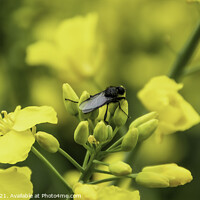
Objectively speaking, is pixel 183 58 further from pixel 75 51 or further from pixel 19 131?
pixel 19 131

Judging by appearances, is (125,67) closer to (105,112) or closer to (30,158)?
(30,158)

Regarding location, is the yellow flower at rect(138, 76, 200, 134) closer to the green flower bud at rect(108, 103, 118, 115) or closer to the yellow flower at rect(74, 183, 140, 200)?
the green flower bud at rect(108, 103, 118, 115)

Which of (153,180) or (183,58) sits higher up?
(183,58)

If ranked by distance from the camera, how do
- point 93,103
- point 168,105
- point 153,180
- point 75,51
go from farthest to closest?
point 75,51, point 168,105, point 93,103, point 153,180

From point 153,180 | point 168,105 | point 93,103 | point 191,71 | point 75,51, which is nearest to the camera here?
point 153,180

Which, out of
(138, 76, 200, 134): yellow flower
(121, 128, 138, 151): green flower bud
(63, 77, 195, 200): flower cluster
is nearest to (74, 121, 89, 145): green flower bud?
(63, 77, 195, 200): flower cluster

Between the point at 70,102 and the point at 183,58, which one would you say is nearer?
the point at 70,102

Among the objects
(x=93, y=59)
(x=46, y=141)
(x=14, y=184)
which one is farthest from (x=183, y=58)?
(x=14, y=184)
